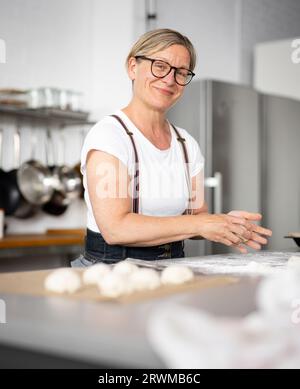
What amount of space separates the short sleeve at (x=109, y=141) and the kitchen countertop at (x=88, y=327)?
0.71m

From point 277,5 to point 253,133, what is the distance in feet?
5.31

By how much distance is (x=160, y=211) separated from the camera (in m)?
1.87

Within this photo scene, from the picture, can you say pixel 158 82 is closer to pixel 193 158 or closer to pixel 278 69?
pixel 193 158

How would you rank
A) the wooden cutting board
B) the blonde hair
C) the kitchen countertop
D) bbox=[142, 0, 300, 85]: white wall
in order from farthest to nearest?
1. bbox=[142, 0, 300, 85]: white wall
2. the blonde hair
3. the wooden cutting board
4. the kitchen countertop

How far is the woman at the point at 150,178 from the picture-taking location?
165cm

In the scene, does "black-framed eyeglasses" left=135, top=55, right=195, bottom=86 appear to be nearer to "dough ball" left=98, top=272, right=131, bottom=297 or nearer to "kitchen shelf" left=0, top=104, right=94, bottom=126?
"dough ball" left=98, top=272, right=131, bottom=297

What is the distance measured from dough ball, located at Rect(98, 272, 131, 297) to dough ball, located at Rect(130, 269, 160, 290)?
0.06 ft

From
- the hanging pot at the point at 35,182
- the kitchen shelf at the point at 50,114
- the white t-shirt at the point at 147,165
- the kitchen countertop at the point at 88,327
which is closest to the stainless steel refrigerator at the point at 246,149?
the kitchen shelf at the point at 50,114

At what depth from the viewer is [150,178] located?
1.83m

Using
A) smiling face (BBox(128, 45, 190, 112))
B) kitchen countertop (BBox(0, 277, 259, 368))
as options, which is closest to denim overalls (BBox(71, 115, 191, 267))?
smiling face (BBox(128, 45, 190, 112))

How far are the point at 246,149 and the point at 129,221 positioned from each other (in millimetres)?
2178

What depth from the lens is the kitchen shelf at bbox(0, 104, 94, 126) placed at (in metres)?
3.21

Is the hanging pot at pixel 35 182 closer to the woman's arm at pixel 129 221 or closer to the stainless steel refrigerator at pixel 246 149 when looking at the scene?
the stainless steel refrigerator at pixel 246 149

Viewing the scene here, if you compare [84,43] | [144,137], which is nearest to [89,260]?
[144,137]
